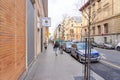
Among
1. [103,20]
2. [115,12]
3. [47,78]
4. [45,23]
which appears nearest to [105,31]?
[103,20]

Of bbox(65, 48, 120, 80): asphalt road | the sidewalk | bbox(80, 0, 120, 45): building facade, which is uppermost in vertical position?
bbox(80, 0, 120, 45): building facade

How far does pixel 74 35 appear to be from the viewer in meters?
99.4

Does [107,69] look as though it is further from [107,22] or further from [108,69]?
[107,22]

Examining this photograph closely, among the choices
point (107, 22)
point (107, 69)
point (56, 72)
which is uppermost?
point (107, 22)

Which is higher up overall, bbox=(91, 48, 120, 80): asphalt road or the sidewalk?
the sidewalk

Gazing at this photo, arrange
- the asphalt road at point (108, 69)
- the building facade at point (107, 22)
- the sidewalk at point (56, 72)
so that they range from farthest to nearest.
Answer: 1. the building facade at point (107, 22)
2. the asphalt road at point (108, 69)
3. the sidewalk at point (56, 72)

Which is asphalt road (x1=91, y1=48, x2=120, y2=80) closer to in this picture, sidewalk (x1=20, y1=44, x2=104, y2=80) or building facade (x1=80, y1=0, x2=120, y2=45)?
sidewalk (x1=20, y1=44, x2=104, y2=80)

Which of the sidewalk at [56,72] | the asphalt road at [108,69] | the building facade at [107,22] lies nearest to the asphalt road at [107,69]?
the asphalt road at [108,69]

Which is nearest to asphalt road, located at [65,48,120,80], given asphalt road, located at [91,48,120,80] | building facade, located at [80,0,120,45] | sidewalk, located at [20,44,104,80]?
asphalt road, located at [91,48,120,80]

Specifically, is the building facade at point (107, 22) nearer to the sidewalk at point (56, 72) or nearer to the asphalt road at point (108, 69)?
the asphalt road at point (108, 69)

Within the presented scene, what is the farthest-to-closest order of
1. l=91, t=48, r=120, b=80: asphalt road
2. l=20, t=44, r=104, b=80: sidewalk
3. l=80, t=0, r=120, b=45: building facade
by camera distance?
1. l=80, t=0, r=120, b=45: building facade
2. l=91, t=48, r=120, b=80: asphalt road
3. l=20, t=44, r=104, b=80: sidewalk

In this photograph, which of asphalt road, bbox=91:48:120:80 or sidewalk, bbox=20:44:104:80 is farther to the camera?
asphalt road, bbox=91:48:120:80

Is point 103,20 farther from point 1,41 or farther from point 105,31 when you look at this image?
point 1,41

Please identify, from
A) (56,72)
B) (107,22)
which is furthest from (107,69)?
(107,22)
